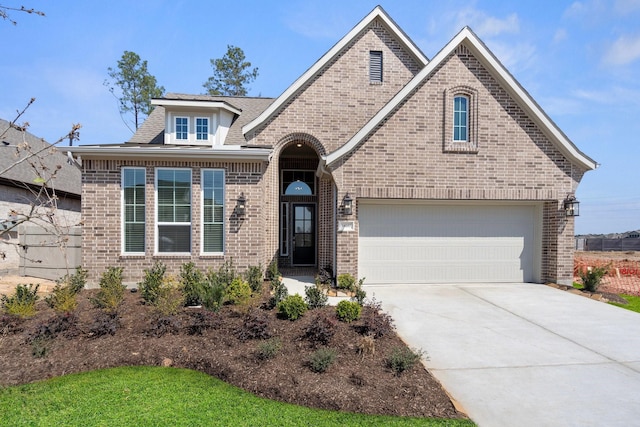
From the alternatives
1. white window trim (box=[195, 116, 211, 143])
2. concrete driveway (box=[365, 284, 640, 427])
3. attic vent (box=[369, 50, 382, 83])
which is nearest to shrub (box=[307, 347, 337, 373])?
concrete driveway (box=[365, 284, 640, 427])

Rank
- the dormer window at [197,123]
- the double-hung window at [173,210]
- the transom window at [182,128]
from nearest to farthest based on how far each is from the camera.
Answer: the double-hung window at [173,210]
the dormer window at [197,123]
the transom window at [182,128]

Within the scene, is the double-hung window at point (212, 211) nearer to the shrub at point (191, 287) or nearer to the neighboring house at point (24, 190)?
the shrub at point (191, 287)

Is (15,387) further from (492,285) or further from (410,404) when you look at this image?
(492,285)

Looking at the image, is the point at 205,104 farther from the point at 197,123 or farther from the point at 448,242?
Answer: the point at 448,242

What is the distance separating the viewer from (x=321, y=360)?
5.05m

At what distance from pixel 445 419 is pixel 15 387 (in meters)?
5.39

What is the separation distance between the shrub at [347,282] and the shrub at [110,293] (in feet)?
17.0

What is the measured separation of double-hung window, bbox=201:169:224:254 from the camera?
1027 centimetres

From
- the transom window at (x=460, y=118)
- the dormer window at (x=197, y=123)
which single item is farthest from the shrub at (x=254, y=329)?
the dormer window at (x=197, y=123)

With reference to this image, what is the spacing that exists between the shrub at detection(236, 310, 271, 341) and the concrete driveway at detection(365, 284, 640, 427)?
2421 mm

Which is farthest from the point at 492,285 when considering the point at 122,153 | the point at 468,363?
the point at 122,153

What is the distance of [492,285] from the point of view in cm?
1082

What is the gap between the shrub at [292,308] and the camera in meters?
6.93

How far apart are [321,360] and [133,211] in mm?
7415
